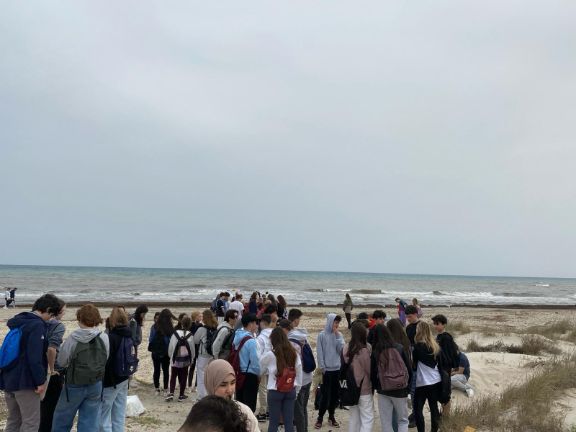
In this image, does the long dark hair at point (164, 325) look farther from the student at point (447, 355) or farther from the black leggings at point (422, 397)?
the student at point (447, 355)

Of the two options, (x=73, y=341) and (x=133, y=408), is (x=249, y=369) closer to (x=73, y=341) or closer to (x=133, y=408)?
(x=73, y=341)

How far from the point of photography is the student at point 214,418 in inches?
62.5

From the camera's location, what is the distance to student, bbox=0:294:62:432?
4461mm

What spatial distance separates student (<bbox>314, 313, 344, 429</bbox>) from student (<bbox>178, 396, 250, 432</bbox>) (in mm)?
5195

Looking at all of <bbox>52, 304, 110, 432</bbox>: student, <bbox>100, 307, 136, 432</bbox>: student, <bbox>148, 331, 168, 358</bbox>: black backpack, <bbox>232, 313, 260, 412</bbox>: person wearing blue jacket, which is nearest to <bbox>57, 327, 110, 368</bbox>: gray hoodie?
<bbox>52, 304, 110, 432</bbox>: student

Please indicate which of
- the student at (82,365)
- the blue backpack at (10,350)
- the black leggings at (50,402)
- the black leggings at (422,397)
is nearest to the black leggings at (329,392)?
the black leggings at (422,397)

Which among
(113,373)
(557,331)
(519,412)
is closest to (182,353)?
(113,373)

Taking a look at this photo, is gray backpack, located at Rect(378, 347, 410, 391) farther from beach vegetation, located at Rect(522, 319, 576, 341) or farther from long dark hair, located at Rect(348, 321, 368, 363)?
beach vegetation, located at Rect(522, 319, 576, 341)

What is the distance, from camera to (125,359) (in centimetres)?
535

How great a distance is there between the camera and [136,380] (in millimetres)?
9414

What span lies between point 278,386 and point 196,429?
3.86 m

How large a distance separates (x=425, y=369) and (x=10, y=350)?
4952 mm

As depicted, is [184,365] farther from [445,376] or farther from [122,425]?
[445,376]

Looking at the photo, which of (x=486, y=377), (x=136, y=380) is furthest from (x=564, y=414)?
(x=136, y=380)
